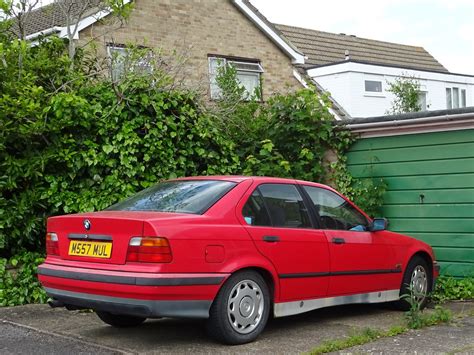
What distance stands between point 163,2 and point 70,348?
1190cm

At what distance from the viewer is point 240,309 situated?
19.4 feet

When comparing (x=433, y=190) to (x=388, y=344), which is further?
(x=433, y=190)

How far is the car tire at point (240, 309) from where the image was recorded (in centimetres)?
574

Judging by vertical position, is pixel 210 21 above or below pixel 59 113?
above

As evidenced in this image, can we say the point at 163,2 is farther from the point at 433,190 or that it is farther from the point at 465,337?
the point at 465,337

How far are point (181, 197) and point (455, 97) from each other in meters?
23.1

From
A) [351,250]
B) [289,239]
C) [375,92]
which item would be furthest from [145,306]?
[375,92]

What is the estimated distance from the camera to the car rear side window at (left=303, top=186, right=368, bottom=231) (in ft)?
23.2

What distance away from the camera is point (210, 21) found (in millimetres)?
17250

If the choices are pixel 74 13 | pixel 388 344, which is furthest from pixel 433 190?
pixel 74 13

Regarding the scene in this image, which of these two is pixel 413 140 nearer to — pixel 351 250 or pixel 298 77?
pixel 351 250

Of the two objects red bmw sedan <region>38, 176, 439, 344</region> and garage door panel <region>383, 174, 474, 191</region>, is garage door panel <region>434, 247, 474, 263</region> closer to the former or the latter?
garage door panel <region>383, 174, 474, 191</region>

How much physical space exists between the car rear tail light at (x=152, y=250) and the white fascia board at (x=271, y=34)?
43.5 feet

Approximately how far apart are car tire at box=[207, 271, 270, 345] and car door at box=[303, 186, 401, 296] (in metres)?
1.02
